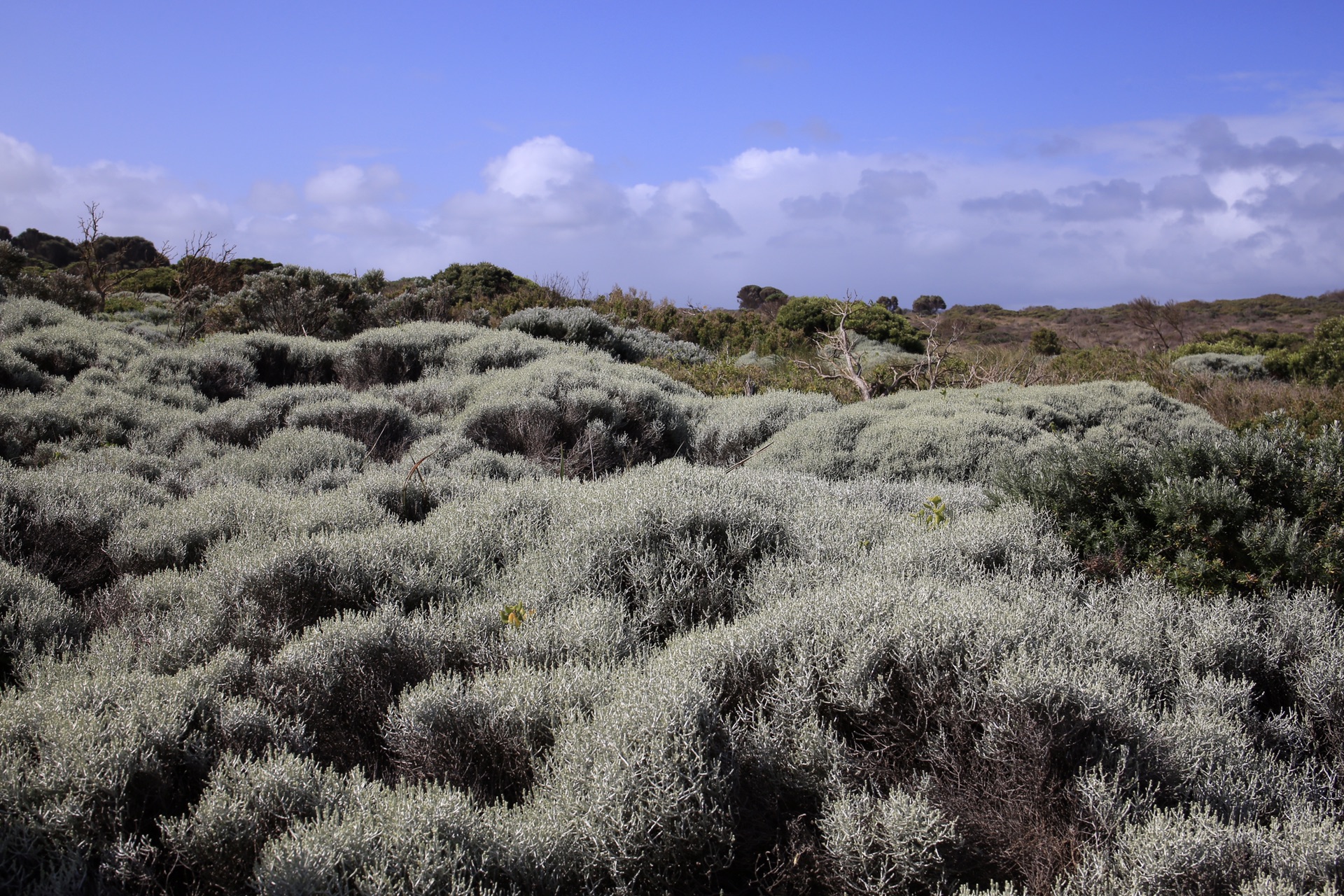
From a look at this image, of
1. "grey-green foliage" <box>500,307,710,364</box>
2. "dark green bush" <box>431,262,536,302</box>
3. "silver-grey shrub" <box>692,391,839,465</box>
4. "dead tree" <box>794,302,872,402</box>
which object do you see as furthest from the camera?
"dark green bush" <box>431,262,536,302</box>

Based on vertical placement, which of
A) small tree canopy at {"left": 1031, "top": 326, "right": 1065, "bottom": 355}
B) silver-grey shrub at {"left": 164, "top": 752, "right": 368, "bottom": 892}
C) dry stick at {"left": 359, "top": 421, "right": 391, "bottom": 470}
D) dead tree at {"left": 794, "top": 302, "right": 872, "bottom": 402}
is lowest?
Result: silver-grey shrub at {"left": 164, "top": 752, "right": 368, "bottom": 892}

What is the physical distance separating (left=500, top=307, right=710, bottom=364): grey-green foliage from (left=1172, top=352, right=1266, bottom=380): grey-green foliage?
34.4 feet

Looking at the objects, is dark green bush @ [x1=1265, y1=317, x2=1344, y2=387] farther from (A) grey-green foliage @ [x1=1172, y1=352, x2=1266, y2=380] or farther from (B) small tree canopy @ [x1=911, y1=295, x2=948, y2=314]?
(B) small tree canopy @ [x1=911, y1=295, x2=948, y2=314]

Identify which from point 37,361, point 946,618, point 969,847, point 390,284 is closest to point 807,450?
point 946,618

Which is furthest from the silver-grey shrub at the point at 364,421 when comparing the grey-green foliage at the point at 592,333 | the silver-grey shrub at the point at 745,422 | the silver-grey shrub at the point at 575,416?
the grey-green foliage at the point at 592,333

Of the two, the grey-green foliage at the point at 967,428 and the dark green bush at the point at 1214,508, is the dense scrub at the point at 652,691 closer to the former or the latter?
the dark green bush at the point at 1214,508

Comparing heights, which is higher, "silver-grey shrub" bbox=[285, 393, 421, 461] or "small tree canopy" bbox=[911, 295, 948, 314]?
"small tree canopy" bbox=[911, 295, 948, 314]

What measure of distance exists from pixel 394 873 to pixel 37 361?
896 cm

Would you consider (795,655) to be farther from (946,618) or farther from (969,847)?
(969,847)

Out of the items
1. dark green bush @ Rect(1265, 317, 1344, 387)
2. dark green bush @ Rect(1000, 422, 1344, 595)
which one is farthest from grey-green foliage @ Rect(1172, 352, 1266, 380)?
dark green bush @ Rect(1000, 422, 1344, 595)

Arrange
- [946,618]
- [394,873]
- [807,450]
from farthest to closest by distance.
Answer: [807,450], [946,618], [394,873]

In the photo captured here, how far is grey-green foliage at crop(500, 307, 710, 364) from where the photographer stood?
13.2 m

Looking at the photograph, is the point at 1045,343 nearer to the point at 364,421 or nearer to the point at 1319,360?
the point at 1319,360

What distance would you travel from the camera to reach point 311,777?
8.02ft
